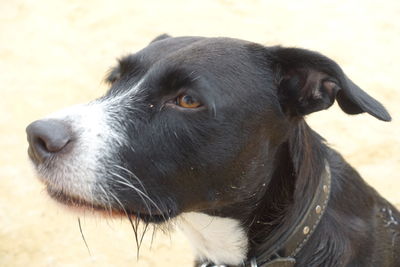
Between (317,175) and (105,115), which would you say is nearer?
(105,115)

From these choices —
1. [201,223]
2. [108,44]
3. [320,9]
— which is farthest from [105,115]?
[320,9]

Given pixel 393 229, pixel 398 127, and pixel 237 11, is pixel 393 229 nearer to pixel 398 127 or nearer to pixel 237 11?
pixel 398 127

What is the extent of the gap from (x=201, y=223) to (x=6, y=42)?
4958mm

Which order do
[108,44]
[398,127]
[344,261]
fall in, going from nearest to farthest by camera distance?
[344,261] → [398,127] → [108,44]

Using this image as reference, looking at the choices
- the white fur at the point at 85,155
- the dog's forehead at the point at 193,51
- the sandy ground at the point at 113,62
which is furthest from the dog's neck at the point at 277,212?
the sandy ground at the point at 113,62

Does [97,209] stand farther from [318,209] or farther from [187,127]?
[318,209]

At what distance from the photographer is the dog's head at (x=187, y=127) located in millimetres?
2506

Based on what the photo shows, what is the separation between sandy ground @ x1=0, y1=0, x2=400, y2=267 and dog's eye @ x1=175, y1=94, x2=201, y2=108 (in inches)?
72.2

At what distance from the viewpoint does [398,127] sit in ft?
18.6

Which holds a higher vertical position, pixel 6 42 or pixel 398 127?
pixel 6 42

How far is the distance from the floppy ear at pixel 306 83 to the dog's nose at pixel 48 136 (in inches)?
40.1

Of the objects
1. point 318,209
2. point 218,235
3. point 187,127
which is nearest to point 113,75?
point 187,127

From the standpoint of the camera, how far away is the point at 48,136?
2.40m

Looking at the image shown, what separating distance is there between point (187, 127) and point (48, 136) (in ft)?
1.94
